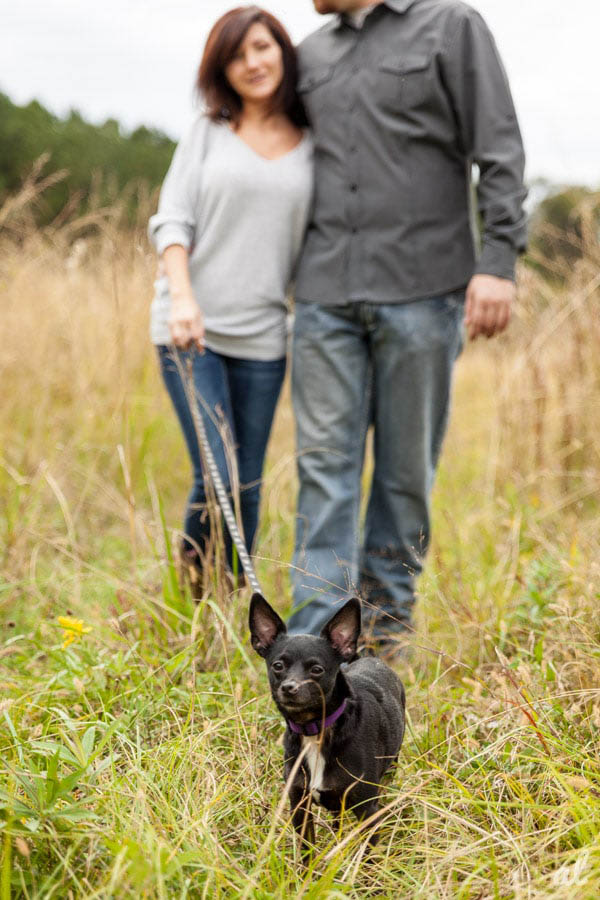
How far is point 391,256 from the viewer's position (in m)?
2.82

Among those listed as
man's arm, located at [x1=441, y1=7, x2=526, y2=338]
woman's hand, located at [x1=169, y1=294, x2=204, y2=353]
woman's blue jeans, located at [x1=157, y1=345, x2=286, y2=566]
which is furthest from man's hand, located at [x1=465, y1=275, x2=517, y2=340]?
woman's hand, located at [x1=169, y1=294, x2=204, y2=353]

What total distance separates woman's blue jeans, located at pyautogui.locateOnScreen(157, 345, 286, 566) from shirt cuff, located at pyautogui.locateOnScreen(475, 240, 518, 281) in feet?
Result: 2.62

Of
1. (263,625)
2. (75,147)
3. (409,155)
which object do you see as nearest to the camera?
(263,625)

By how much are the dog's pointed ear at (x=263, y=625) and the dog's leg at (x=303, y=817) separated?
299mm

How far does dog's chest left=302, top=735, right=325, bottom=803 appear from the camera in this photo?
176 centimetres

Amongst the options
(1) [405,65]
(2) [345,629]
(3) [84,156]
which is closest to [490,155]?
(1) [405,65]

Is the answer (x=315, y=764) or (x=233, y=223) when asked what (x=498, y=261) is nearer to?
(x=233, y=223)

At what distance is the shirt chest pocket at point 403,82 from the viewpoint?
271 cm

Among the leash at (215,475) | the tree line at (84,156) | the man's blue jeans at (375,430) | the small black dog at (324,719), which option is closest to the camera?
the small black dog at (324,719)

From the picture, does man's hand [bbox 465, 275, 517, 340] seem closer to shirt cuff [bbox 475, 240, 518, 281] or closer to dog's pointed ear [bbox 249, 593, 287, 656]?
shirt cuff [bbox 475, 240, 518, 281]

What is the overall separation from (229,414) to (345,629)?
1.30m

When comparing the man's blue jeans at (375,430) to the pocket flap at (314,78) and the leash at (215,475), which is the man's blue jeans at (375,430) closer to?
the leash at (215,475)

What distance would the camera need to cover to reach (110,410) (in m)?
4.67

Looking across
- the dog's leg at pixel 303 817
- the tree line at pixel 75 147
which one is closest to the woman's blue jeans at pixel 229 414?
the dog's leg at pixel 303 817
